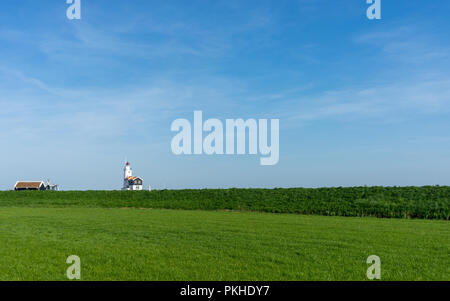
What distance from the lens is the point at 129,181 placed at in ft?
420

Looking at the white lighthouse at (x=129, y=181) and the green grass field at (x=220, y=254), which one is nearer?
the green grass field at (x=220, y=254)

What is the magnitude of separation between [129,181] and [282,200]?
85.9m

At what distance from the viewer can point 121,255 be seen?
562 inches

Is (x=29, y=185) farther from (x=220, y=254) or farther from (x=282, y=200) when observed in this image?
(x=220, y=254)

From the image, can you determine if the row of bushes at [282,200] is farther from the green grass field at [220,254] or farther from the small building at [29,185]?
the small building at [29,185]

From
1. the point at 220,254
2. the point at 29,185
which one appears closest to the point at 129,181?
the point at 29,185

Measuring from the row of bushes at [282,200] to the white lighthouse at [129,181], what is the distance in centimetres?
5524

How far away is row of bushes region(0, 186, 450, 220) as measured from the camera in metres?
40.5

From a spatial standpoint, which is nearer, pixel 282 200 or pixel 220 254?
pixel 220 254

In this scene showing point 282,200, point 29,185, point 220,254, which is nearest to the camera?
point 220,254

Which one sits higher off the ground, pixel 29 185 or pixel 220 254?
pixel 220 254

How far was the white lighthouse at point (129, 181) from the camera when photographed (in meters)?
127

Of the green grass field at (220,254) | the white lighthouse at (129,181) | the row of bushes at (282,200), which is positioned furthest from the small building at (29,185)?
the green grass field at (220,254)
